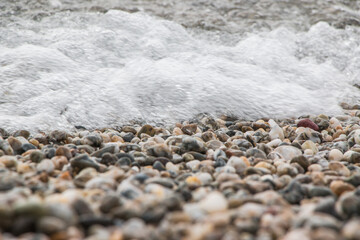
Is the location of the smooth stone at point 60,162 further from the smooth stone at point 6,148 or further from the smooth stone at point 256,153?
the smooth stone at point 256,153

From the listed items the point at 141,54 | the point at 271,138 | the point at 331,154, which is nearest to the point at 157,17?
the point at 141,54

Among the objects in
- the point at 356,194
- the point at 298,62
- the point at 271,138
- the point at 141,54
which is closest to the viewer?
the point at 356,194

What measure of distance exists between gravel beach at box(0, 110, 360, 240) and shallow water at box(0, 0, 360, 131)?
54cm

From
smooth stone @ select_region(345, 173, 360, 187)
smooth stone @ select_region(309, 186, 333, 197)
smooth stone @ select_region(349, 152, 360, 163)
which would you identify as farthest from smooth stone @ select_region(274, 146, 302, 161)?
smooth stone @ select_region(309, 186, 333, 197)

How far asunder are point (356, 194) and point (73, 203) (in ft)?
3.11

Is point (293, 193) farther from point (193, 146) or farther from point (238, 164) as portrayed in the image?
point (193, 146)

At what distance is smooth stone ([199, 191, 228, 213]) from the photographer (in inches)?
49.9

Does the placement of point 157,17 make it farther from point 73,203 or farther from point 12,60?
point 73,203

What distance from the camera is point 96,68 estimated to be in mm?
3965

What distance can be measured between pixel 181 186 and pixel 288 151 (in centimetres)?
95

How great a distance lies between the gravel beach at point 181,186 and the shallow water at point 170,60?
1.77 ft

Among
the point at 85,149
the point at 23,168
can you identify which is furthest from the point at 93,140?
the point at 23,168

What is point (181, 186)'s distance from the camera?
1540 mm

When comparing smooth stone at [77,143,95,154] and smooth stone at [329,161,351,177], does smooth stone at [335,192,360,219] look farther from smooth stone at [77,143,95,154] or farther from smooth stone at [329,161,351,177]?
smooth stone at [77,143,95,154]
